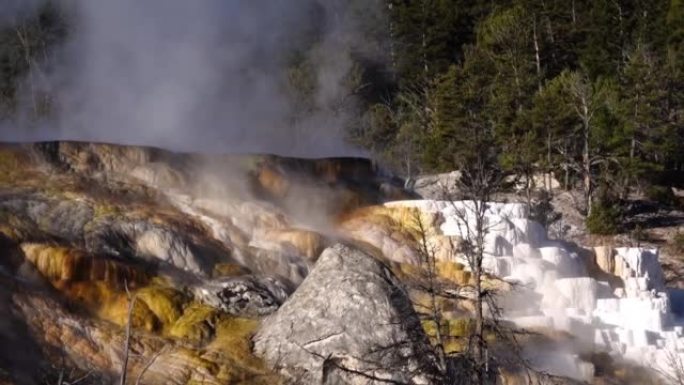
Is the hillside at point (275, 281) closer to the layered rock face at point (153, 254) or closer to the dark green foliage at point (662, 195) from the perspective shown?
the layered rock face at point (153, 254)

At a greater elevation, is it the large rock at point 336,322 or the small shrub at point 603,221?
the small shrub at point 603,221

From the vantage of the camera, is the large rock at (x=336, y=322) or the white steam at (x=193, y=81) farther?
the white steam at (x=193, y=81)

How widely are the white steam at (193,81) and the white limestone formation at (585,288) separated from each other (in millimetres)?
7982

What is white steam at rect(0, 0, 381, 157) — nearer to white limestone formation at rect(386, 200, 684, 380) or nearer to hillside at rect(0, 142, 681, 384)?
hillside at rect(0, 142, 681, 384)

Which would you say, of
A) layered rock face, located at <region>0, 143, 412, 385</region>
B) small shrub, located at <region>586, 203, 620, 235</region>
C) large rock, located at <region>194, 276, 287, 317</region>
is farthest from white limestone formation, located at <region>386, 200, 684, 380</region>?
small shrub, located at <region>586, 203, 620, 235</region>

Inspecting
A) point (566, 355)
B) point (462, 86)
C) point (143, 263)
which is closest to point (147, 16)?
point (462, 86)

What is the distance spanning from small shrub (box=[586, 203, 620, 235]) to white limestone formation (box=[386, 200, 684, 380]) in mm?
5082

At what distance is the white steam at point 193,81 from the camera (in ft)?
74.5

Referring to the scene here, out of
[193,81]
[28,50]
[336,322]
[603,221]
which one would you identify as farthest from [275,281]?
[28,50]

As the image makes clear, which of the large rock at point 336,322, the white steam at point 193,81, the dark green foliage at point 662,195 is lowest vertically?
the large rock at point 336,322

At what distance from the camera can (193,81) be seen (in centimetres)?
2444

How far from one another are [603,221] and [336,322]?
13.6 m

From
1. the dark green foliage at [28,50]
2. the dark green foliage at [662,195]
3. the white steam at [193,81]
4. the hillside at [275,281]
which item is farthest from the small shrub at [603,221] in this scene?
the dark green foliage at [28,50]

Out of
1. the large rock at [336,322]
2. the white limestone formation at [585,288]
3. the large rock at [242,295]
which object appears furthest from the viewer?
the white limestone formation at [585,288]
